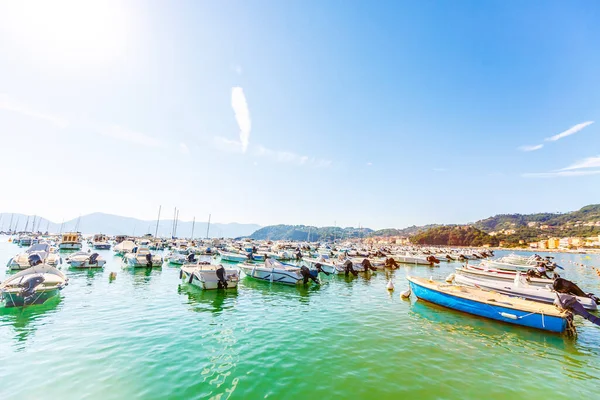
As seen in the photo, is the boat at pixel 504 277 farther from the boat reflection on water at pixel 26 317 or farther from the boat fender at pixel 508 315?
the boat reflection on water at pixel 26 317

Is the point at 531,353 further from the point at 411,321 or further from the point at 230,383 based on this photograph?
the point at 230,383

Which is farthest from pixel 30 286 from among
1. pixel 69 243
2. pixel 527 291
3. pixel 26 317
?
pixel 69 243

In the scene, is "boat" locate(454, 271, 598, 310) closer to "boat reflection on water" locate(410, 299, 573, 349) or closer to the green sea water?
the green sea water

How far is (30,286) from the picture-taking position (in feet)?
44.1

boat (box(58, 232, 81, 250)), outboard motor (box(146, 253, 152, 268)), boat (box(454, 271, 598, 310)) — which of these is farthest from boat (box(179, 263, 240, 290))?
boat (box(58, 232, 81, 250))

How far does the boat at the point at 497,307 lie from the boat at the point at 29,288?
916 inches

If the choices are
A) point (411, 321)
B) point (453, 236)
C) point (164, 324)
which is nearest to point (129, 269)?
point (164, 324)

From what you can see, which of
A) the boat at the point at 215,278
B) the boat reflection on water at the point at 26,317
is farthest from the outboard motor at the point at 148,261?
the boat reflection on water at the point at 26,317

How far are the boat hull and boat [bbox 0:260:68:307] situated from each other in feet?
76.4

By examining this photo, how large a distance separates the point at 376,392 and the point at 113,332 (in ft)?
35.6

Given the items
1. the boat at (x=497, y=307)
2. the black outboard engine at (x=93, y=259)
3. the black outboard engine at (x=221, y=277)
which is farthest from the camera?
the black outboard engine at (x=93, y=259)

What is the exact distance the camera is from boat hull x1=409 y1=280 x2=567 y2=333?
12010mm

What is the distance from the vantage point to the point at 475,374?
809cm

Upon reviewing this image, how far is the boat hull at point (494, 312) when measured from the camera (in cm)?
1201
